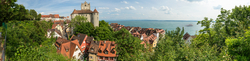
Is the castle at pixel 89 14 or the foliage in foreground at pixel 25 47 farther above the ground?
the castle at pixel 89 14

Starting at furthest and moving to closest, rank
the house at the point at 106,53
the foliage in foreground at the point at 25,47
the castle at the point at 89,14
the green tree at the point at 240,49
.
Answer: the castle at the point at 89,14
the house at the point at 106,53
the green tree at the point at 240,49
the foliage in foreground at the point at 25,47

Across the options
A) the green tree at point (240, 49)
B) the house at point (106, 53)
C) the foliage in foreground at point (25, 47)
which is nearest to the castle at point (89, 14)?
the house at point (106, 53)

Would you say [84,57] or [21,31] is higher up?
[21,31]

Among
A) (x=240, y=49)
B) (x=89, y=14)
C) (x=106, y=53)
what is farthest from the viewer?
(x=89, y=14)

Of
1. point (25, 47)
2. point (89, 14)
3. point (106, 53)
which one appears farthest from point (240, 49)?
point (89, 14)

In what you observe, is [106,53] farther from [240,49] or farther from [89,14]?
[89,14]

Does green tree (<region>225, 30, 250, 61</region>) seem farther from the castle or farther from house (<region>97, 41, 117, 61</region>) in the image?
the castle

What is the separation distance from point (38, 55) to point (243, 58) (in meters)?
10.7

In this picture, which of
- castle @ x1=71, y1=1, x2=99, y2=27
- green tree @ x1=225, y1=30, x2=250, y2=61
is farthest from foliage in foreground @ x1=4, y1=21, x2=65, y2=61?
castle @ x1=71, y1=1, x2=99, y2=27

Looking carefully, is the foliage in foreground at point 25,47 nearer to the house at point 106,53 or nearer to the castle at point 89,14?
the house at point 106,53

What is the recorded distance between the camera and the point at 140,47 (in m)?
11.9

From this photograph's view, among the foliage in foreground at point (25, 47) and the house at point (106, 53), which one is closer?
the foliage in foreground at point (25, 47)

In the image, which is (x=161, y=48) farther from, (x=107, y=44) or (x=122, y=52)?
(x=107, y=44)

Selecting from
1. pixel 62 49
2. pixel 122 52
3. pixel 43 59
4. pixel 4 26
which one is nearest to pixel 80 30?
A: pixel 62 49
